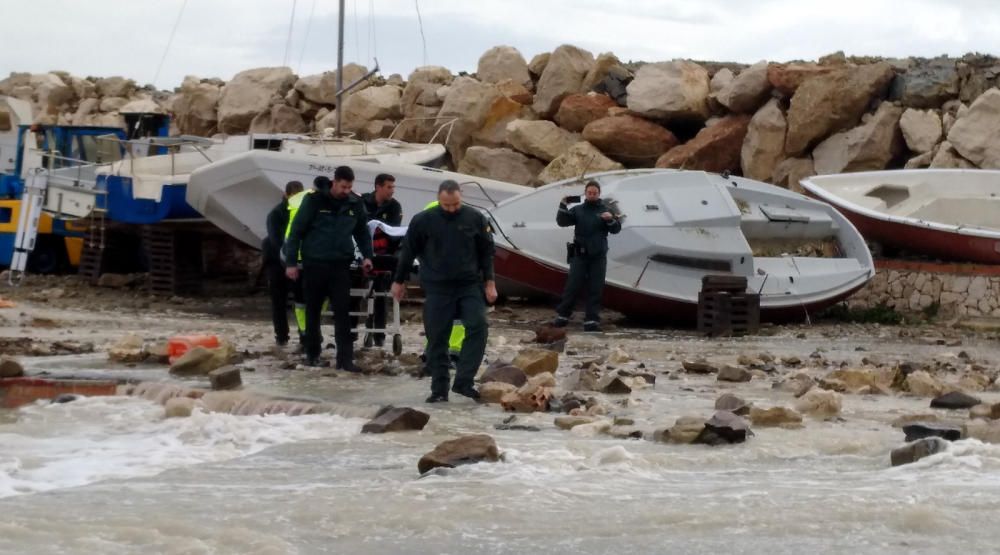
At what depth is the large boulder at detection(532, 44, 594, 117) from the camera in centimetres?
2698

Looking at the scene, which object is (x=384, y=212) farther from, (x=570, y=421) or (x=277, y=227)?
(x=570, y=421)

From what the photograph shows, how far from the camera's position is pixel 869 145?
2188 cm

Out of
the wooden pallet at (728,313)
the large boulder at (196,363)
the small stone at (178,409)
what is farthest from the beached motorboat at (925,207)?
the small stone at (178,409)

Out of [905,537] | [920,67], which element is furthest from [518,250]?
[905,537]

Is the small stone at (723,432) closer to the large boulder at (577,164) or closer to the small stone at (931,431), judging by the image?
the small stone at (931,431)

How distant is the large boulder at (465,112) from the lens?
2736 cm

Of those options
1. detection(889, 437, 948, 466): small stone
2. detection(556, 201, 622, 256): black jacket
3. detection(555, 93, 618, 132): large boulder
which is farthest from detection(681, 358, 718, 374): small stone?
detection(555, 93, 618, 132): large boulder

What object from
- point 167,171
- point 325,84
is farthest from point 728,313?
point 325,84

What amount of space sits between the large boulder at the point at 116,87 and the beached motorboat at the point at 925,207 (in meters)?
26.8

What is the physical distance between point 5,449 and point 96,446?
50cm

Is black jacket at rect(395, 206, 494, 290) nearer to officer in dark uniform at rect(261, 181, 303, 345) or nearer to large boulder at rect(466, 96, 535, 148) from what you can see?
officer in dark uniform at rect(261, 181, 303, 345)

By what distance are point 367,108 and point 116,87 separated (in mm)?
14655

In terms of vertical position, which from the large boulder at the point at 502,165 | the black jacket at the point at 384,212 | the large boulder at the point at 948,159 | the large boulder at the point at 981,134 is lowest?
the black jacket at the point at 384,212

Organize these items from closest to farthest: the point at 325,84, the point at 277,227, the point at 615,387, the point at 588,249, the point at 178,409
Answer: the point at 178,409 → the point at 615,387 → the point at 277,227 → the point at 588,249 → the point at 325,84
